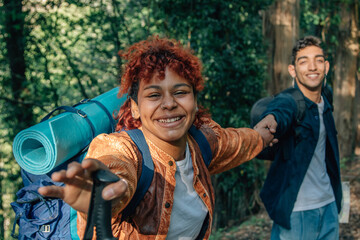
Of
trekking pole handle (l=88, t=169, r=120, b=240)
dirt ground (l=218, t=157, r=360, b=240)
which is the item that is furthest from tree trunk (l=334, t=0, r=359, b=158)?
trekking pole handle (l=88, t=169, r=120, b=240)

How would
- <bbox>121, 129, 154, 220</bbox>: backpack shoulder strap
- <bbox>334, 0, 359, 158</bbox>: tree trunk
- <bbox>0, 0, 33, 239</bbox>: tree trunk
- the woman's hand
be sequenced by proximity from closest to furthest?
1. the woman's hand
2. <bbox>121, 129, 154, 220</bbox>: backpack shoulder strap
3. <bbox>0, 0, 33, 239</bbox>: tree trunk
4. <bbox>334, 0, 359, 158</bbox>: tree trunk

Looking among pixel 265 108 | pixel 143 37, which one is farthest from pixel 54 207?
pixel 143 37

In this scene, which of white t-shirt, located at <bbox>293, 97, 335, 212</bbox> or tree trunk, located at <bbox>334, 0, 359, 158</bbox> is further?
tree trunk, located at <bbox>334, 0, 359, 158</bbox>

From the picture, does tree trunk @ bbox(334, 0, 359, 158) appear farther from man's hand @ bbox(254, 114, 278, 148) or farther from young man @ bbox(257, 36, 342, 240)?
man's hand @ bbox(254, 114, 278, 148)

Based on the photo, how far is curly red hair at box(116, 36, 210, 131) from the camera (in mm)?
1812

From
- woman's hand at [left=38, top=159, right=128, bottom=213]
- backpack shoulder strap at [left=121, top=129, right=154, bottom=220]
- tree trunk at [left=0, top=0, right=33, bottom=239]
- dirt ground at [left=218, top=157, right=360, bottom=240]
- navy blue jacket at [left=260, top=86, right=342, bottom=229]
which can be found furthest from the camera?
tree trunk at [left=0, top=0, right=33, bottom=239]

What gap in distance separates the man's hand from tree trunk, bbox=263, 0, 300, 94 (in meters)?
3.70

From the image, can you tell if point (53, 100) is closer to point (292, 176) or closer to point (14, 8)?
point (14, 8)

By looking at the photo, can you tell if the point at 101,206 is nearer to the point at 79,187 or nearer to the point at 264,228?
the point at 79,187

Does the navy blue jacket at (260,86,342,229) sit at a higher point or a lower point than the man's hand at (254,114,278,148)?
lower

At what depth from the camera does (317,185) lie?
3.05 meters

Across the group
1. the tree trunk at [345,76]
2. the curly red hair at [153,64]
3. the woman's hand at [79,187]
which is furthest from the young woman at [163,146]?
the tree trunk at [345,76]

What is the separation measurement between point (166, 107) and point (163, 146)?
22 centimetres

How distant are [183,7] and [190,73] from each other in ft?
12.8
